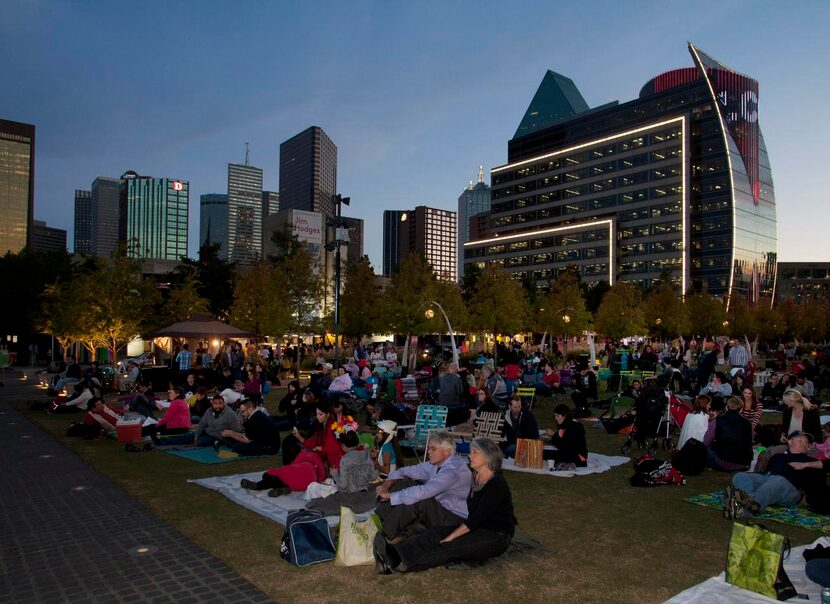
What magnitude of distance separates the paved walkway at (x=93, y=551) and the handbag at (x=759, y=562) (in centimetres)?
422

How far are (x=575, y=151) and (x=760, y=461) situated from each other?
375ft

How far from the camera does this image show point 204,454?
11.7m

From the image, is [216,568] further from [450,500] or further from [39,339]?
[39,339]

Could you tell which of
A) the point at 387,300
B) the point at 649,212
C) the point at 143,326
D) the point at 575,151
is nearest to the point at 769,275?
the point at 649,212

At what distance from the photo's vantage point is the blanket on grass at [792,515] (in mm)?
7375

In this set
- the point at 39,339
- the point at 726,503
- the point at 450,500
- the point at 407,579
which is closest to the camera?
the point at 407,579

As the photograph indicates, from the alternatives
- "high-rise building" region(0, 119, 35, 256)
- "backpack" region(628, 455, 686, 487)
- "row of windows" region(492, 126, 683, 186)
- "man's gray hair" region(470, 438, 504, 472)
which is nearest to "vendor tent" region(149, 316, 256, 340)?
"backpack" region(628, 455, 686, 487)

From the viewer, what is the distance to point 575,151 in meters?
116

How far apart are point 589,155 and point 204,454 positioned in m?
113

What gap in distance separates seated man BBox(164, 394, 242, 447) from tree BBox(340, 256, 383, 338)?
3001cm

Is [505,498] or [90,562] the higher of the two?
[505,498]

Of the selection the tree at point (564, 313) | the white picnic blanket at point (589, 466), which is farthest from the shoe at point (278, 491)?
the tree at point (564, 313)

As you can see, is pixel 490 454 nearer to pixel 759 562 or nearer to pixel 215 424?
pixel 759 562

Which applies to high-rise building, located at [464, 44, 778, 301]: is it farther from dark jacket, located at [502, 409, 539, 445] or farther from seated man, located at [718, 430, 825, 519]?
seated man, located at [718, 430, 825, 519]
